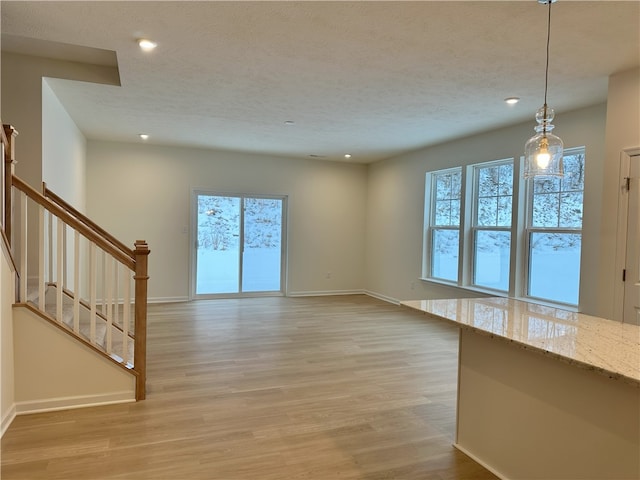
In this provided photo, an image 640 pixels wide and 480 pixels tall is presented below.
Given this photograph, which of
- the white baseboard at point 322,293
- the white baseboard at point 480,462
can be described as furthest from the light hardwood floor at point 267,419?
the white baseboard at point 322,293

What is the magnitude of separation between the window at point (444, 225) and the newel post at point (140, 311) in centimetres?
450

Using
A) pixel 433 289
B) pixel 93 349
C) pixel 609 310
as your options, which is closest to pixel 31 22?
pixel 93 349

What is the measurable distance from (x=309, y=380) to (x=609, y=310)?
2.53 metres

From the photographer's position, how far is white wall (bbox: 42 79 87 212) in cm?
396

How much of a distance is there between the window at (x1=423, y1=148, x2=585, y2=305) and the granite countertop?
2.42 metres

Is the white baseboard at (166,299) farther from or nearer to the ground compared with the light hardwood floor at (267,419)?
farther from the ground

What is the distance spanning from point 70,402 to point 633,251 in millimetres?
4321

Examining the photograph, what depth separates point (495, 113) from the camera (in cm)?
451

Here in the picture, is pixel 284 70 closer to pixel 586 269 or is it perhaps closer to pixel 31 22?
pixel 31 22

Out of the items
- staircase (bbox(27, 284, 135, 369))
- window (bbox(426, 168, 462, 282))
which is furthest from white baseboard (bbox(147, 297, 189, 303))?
window (bbox(426, 168, 462, 282))

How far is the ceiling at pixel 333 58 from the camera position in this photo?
248 centimetres

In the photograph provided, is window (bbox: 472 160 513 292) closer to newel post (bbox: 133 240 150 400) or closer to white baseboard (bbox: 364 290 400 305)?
white baseboard (bbox: 364 290 400 305)

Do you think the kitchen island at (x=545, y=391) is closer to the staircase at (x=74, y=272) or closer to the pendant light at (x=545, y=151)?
the pendant light at (x=545, y=151)

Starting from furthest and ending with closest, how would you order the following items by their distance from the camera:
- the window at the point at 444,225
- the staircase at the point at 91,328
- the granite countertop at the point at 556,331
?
1. the window at the point at 444,225
2. the staircase at the point at 91,328
3. the granite countertop at the point at 556,331
